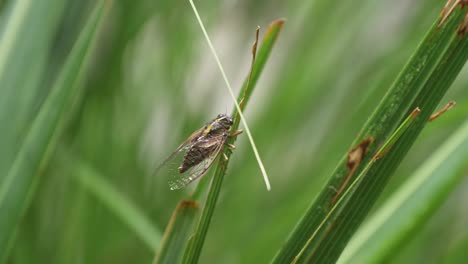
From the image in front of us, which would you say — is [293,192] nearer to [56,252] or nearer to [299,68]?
[299,68]

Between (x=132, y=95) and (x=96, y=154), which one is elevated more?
(x=132, y=95)

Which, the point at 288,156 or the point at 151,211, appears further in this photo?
the point at 288,156

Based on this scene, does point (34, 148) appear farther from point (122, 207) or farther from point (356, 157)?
point (122, 207)

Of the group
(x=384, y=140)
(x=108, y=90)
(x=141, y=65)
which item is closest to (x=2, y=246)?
(x=384, y=140)

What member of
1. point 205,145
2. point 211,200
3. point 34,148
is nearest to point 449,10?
point 211,200

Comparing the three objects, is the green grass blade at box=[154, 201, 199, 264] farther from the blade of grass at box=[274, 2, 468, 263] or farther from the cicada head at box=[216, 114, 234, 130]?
the cicada head at box=[216, 114, 234, 130]

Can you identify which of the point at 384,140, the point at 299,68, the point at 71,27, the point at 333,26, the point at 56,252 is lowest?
the point at 56,252

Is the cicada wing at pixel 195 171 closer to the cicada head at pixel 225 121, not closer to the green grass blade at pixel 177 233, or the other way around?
the cicada head at pixel 225 121

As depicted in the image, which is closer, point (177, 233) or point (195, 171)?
point (177, 233)
